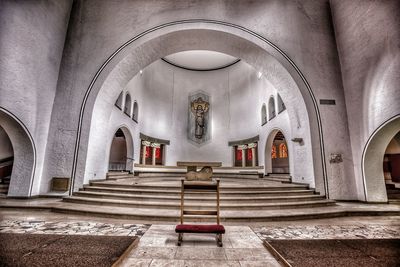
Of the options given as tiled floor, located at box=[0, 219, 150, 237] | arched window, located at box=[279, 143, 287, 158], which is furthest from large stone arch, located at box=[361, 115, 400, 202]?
arched window, located at box=[279, 143, 287, 158]

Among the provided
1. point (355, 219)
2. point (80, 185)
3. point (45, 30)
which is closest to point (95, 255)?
point (80, 185)

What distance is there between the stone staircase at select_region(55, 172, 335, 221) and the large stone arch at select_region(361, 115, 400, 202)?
1.47 meters

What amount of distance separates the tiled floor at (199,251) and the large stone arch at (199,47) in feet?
14.1

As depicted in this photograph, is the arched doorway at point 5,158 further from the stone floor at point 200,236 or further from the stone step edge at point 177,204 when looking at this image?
the stone step edge at point 177,204

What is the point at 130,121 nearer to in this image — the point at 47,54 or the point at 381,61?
the point at 47,54

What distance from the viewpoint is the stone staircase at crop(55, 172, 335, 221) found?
416cm

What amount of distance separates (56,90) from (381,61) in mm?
10103

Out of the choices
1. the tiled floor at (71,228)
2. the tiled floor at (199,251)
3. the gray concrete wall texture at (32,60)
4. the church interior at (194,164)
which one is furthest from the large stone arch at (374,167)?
the gray concrete wall texture at (32,60)

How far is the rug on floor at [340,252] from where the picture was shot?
2.07 meters

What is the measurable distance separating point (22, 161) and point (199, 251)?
20.3ft

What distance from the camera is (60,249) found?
7.57 feet

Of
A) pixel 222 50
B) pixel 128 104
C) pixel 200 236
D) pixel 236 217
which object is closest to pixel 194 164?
pixel 236 217

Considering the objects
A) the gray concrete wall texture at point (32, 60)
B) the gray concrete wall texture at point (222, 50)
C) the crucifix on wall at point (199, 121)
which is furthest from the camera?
the crucifix on wall at point (199, 121)

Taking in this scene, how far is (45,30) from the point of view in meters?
5.96
